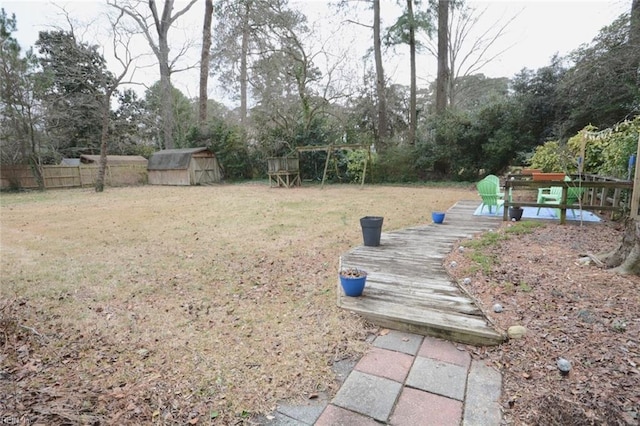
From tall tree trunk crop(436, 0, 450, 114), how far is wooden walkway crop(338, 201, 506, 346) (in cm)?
1096

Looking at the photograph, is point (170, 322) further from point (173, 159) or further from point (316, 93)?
point (173, 159)

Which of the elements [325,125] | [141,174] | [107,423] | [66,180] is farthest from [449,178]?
[66,180]

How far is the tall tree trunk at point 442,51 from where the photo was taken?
44.1 feet

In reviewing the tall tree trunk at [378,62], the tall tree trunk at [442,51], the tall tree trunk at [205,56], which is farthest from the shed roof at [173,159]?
the tall tree trunk at [442,51]

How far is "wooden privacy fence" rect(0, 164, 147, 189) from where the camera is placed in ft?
48.7

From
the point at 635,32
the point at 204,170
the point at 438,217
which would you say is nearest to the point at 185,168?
the point at 204,170

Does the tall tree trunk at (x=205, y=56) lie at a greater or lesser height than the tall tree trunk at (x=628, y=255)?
greater

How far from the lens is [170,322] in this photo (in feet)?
9.15

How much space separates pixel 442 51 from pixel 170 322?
14875mm

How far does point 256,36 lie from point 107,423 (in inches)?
645

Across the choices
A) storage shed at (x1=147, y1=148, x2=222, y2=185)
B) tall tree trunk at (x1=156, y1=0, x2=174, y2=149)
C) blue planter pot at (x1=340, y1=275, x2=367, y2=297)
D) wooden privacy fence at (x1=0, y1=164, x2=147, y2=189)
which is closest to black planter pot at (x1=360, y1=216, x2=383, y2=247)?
blue planter pot at (x1=340, y1=275, x2=367, y2=297)

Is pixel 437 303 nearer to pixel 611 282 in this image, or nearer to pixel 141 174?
pixel 611 282

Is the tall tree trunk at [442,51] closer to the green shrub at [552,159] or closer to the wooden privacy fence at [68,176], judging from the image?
the green shrub at [552,159]

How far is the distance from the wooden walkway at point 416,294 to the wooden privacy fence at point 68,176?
17465 millimetres
